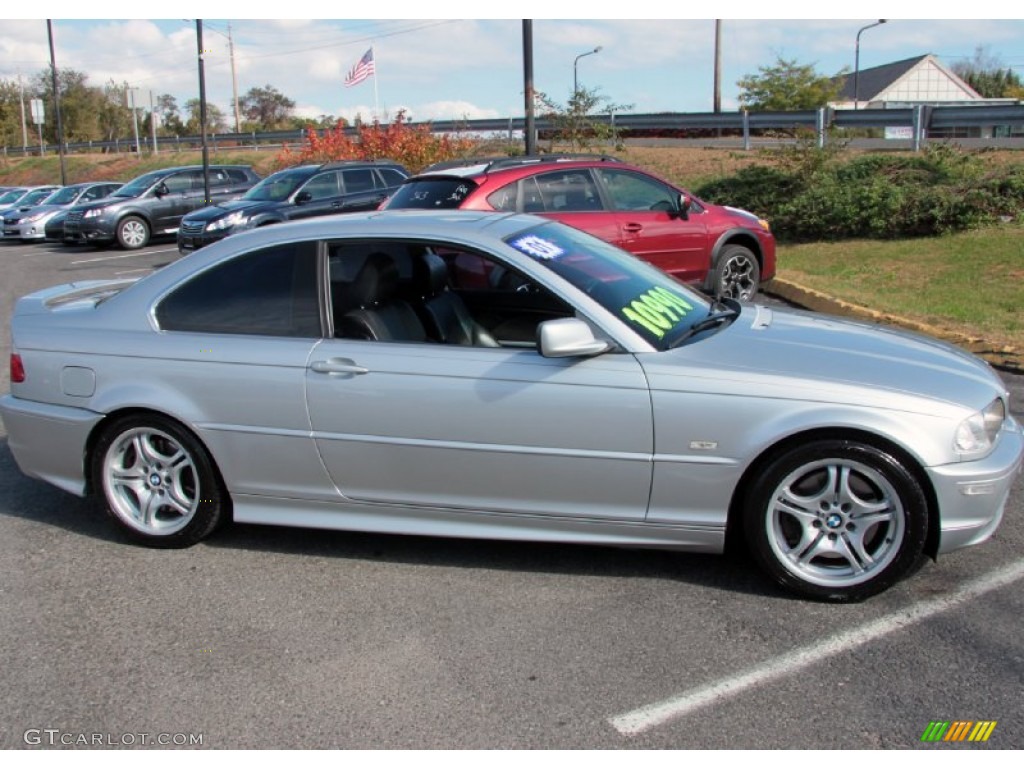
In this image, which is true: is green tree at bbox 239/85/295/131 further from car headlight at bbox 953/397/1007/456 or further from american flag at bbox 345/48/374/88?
car headlight at bbox 953/397/1007/456

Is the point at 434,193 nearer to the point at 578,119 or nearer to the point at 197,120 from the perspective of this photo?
the point at 578,119

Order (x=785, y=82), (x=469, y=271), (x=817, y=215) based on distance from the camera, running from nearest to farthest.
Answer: (x=469, y=271), (x=817, y=215), (x=785, y=82)

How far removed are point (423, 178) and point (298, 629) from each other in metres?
6.15

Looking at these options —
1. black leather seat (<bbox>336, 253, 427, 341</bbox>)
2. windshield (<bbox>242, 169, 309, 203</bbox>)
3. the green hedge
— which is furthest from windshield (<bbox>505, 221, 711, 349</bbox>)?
windshield (<bbox>242, 169, 309, 203</bbox>)

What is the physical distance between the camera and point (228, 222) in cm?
1605

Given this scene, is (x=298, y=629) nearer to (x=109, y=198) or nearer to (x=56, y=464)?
(x=56, y=464)

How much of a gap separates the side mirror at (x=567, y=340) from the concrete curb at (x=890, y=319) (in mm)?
4949

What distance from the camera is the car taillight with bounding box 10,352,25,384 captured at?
477cm

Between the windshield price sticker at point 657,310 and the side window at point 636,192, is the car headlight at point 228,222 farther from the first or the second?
the windshield price sticker at point 657,310

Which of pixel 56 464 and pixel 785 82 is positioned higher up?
pixel 785 82

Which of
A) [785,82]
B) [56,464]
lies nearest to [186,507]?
[56,464]

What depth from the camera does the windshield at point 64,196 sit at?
25.9 meters

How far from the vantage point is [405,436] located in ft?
13.6

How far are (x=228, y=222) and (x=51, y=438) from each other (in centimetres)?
1197
